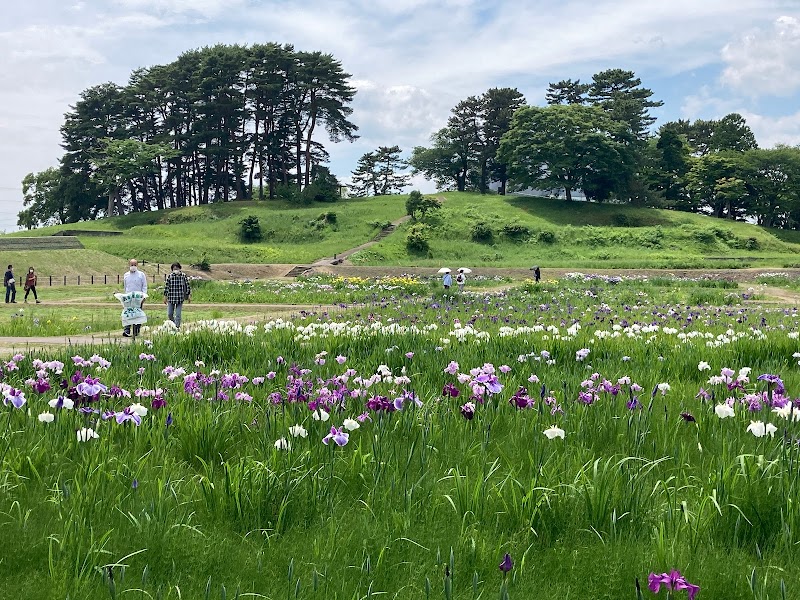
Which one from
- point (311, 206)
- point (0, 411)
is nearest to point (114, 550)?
point (0, 411)

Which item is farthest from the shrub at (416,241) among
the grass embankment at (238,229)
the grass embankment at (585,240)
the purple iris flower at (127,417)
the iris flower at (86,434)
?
the iris flower at (86,434)

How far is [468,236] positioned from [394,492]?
51431mm

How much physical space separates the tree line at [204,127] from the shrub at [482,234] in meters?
22.0

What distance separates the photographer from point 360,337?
7.45 meters

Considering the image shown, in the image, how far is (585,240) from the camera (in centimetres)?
5241

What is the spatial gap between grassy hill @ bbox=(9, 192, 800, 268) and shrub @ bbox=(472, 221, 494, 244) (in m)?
0.16

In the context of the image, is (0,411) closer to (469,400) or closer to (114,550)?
(114,550)

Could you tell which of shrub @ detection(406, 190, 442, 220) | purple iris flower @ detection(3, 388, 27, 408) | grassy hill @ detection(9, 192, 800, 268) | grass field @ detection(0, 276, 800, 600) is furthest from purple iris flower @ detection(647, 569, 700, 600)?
shrub @ detection(406, 190, 442, 220)

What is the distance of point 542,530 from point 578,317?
29.4 ft

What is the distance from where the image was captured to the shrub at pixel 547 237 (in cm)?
5262

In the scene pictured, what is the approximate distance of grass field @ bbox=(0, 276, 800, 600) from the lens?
7.63ft

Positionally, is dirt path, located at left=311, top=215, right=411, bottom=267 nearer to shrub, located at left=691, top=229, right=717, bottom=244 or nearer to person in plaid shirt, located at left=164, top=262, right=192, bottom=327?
shrub, located at left=691, top=229, right=717, bottom=244

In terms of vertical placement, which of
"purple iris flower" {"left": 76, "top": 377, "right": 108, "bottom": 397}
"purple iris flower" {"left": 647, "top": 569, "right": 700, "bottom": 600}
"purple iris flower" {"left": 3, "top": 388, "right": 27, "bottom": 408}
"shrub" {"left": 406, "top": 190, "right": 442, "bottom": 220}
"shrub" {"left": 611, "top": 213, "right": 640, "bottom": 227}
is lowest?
"purple iris flower" {"left": 647, "top": 569, "right": 700, "bottom": 600}

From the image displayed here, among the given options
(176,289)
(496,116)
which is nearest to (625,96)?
(496,116)
